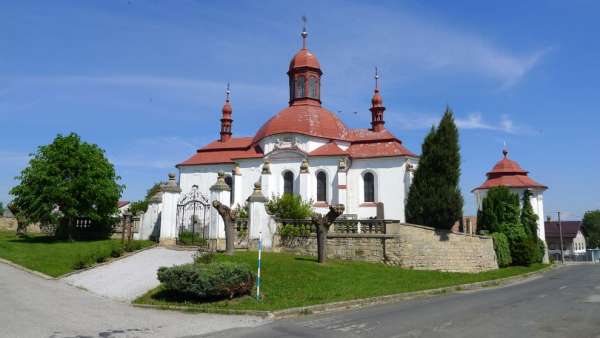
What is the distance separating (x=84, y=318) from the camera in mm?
9875

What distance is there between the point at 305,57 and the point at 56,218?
25995mm

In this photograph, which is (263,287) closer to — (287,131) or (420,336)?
(420,336)

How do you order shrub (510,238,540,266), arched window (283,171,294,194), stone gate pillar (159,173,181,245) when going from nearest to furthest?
stone gate pillar (159,173,181,245) < shrub (510,238,540,266) < arched window (283,171,294,194)

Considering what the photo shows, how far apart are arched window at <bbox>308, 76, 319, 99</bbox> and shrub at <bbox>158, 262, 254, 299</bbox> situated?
30974 millimetres

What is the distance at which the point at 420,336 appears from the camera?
8289 mm

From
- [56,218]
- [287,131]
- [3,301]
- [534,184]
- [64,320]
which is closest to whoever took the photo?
[64,320]

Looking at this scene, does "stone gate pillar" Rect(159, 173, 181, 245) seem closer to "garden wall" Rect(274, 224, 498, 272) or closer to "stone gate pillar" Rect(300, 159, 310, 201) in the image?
"garden wall" Rect(274, 224, 498, 272)

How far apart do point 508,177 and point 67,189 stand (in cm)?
3559

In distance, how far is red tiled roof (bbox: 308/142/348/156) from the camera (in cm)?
3450

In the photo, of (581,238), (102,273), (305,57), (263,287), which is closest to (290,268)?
(263,287)

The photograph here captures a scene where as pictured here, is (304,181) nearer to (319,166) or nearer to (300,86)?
(319,166)

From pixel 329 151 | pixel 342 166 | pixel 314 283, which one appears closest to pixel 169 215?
pixel 314 283

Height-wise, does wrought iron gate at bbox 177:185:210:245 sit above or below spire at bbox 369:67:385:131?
below

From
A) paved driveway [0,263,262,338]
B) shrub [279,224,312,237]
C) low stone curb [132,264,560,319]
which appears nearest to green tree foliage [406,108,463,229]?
shrub [279,224,312,237]
